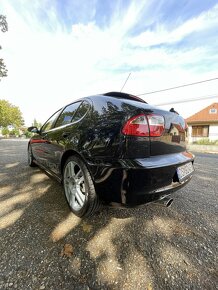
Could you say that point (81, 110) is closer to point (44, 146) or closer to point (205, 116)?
point (44, 146)

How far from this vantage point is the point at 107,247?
154cm

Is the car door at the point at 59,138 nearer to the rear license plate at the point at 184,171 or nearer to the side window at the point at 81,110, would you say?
the side window at the point at 81,110

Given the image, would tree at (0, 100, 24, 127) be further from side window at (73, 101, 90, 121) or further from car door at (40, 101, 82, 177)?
side window at (73, 101, 90, 121)

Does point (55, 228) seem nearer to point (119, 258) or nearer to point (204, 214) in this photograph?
point (119, 258)

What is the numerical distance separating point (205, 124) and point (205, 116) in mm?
1461

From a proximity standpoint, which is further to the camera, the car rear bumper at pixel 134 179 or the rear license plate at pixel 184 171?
the rear license plate at pixel 184 171

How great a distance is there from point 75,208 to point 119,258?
0.78m

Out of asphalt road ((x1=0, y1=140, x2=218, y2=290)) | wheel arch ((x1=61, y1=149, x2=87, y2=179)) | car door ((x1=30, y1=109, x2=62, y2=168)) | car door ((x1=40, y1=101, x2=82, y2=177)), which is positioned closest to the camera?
asphalt road ((x1=0, y1=140, x2=218, y2=290))

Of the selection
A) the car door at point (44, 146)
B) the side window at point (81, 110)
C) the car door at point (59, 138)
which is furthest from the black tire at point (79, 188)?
the car door at point (44, 146)

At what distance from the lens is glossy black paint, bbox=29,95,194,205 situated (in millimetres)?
1476

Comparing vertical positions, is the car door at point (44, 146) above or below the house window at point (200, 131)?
above

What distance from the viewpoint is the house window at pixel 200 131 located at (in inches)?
820

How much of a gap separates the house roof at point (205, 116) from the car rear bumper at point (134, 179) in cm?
2236

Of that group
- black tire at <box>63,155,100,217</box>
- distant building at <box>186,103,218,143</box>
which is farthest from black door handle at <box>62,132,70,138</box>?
distant building at <box>186,103,218,143</box>
